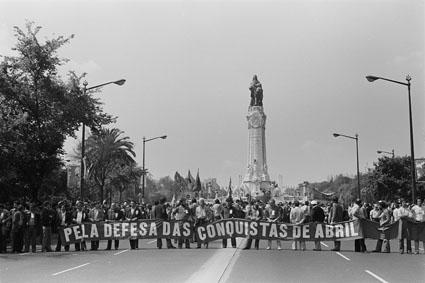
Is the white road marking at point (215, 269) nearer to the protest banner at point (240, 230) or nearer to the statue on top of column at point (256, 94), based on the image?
the protest banner at point (240, 230)

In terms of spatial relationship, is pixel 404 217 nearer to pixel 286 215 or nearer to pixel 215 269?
pixel 215 269

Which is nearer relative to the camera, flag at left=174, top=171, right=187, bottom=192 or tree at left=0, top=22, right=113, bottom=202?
tree at left=0, top=22, right=113, bottom=202

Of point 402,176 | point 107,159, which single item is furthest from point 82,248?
point 402,176

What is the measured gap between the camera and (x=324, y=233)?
18500 mm

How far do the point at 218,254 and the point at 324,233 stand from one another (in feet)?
14.3

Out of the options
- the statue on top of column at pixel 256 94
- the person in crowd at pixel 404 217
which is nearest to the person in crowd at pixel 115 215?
the person in crowd at pixel 404 217

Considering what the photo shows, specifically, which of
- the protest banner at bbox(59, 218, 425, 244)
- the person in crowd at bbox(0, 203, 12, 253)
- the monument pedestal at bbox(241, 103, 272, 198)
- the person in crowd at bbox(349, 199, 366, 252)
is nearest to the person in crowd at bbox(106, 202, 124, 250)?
the protest banner at bbox(59, 218, 425, 244)

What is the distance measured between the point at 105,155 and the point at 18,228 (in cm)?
3086

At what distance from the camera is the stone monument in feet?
312

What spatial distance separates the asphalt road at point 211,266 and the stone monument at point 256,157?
77.5 meters

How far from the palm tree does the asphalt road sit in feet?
104

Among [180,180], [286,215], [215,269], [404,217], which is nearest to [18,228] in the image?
[215,269]

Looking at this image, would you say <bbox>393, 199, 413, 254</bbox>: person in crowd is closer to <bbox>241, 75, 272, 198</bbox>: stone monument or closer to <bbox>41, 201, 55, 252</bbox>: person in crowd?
<bbox>41, 201, 55, 252</bbox>: person in crowd

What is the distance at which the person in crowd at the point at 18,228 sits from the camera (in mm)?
18906
